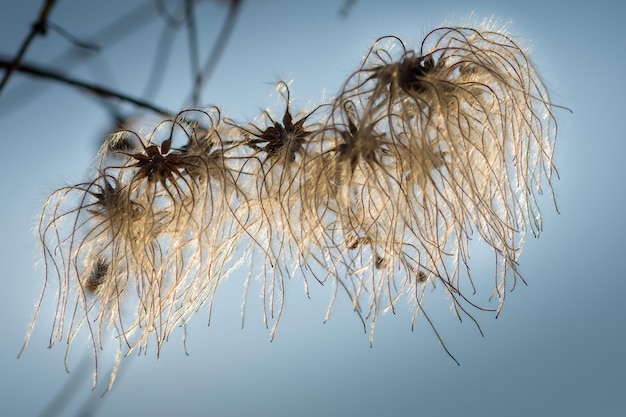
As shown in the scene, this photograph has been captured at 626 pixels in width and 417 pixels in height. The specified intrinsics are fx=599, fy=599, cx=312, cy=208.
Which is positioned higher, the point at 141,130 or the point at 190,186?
the point at 141,130

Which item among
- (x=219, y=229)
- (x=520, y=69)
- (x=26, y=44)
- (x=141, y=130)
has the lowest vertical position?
(x=26, y=44)

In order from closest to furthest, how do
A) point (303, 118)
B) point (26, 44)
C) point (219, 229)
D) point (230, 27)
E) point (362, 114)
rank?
point (26, 44), point (230, 27), point (362, 114), point (303, 118), point (219, 229)

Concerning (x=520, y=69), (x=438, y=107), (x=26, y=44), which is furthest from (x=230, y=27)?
(x=520, y=69)

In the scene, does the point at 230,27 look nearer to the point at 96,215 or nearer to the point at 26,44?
the point at 26,44

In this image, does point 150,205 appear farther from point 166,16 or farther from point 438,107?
point 438,107

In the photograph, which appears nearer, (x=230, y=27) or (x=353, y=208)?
(x=230, y=27)

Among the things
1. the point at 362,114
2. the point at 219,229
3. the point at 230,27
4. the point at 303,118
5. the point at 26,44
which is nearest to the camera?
the point at 26,44
